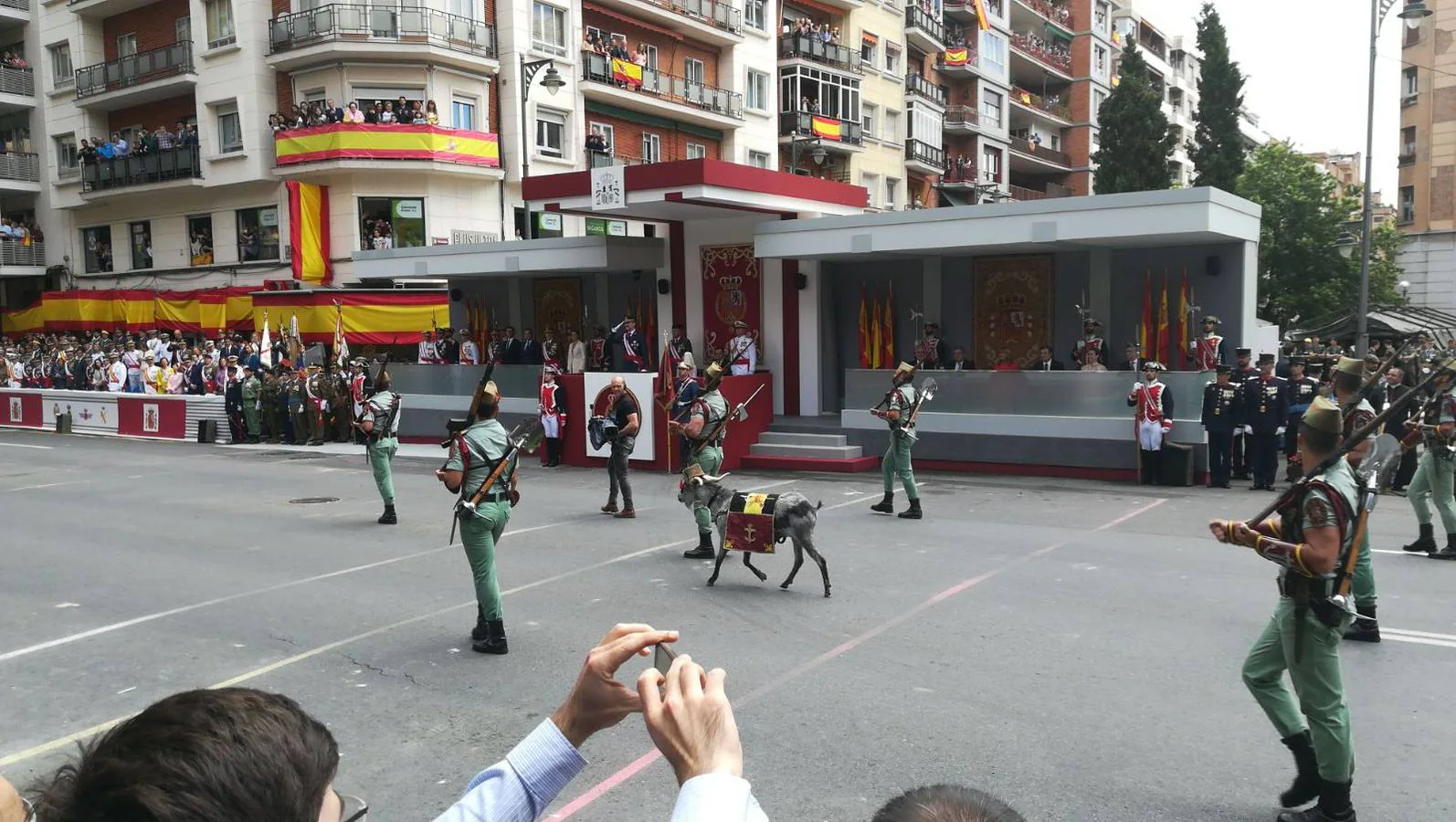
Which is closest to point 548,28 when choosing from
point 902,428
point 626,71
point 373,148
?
point 626,71

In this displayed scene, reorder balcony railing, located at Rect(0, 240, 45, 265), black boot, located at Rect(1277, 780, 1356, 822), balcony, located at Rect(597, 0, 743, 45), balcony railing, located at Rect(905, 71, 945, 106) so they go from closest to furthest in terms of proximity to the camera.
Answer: black boot, located at Rect(1277, 780, 1356, 822) → balcony, located at Rect(597, 0, 743, 45) → balcony railing, located at Rect(0, 240, 45, 265) → balcony railing, located at Rect(905, 71, 945, 106)

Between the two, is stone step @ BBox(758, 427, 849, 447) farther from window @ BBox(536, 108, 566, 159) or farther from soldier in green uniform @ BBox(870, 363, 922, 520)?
window @ BBox(536, 108, 566, 159)

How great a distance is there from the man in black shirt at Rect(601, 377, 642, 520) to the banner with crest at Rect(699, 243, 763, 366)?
818 cm

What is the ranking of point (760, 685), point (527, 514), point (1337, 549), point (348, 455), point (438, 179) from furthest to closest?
point (438, 179)
point (348, 455)
point (527, 514)
point (760, 685)
point (1337, 549)

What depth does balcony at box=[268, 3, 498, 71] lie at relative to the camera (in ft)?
106

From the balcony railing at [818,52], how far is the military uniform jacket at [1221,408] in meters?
32.2

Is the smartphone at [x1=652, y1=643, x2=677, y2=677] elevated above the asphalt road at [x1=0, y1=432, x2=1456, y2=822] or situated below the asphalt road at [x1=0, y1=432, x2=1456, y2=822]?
above

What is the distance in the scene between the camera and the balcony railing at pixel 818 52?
145 feet

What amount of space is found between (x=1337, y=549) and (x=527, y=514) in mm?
10812

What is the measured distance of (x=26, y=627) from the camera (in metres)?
9.02

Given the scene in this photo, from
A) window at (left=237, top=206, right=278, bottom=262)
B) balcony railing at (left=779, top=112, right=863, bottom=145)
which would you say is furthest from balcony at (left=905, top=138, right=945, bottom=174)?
window at (left=237, top=206, right=278, bottom=262)

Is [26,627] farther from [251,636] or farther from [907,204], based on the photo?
[907,204]

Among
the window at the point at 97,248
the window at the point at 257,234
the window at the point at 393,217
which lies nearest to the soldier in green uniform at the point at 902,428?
the window at the point at 393,217

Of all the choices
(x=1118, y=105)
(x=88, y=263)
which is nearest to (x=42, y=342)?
(x=88, y=263)
